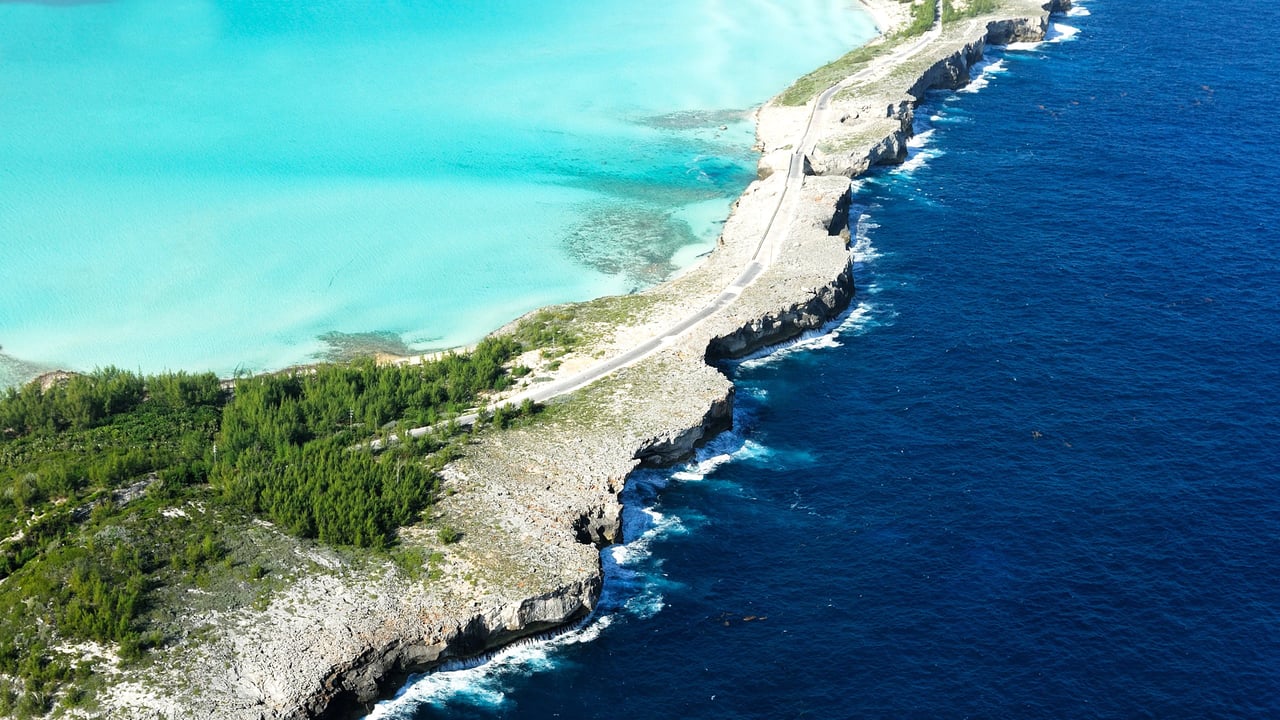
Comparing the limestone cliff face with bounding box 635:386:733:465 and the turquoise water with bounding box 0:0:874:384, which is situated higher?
the turquoise water with bounding box 0:0:874:384

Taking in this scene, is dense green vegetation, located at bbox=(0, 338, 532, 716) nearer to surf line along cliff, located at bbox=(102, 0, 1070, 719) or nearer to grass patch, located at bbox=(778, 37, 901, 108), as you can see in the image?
surf line along cliff, located at bbox=(102, 0, 1070, 719)

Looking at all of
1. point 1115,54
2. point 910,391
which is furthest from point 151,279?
point 1115,54

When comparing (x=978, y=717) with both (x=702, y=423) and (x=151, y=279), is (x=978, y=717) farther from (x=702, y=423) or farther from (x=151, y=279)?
(x=151, y=279)

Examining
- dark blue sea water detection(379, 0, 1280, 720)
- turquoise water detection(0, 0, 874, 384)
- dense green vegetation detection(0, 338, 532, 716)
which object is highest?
turquoise water detection(0, 0, 874, 384)

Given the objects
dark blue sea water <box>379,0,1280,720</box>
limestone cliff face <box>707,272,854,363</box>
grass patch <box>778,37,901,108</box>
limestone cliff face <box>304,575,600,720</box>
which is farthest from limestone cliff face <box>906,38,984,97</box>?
limestone cliff face <box>304,575,600,720</box>

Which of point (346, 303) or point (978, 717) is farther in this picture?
point (346, 303)
